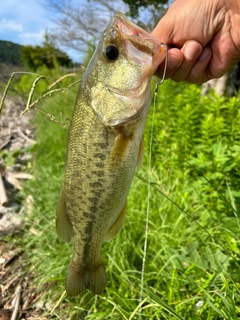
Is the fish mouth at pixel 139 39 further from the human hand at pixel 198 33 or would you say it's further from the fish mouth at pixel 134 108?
the human hand at pixel 198 33

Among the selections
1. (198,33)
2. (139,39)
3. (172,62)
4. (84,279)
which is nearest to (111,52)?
(139,39)

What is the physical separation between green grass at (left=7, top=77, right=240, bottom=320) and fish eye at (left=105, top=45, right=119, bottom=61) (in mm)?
647

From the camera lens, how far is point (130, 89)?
55.3 inches

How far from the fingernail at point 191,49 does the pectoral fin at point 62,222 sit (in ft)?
3.24

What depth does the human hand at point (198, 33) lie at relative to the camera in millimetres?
1895

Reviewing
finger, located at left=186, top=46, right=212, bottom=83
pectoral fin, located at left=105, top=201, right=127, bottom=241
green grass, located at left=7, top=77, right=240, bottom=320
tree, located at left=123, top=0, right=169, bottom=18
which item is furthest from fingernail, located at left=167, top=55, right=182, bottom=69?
tree, located at left=123, top=0, right=169, bottom=18

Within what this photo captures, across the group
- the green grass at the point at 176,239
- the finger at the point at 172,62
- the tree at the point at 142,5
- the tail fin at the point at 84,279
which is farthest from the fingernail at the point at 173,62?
the tree at the point at 142,5

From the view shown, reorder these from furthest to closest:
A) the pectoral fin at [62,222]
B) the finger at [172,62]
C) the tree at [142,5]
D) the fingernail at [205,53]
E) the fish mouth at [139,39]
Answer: the tree at [142,5] < the fingernail at [205,53] < the finger at [172,62] < the pectoral fin at [62,222] < the fish mouth at [139,39]

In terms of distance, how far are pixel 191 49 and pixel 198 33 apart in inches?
5.1

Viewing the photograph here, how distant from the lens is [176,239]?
107 inches

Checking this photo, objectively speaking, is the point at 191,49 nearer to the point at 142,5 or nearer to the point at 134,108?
the point at 134,108

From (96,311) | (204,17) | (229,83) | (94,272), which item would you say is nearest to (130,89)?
(204,17)

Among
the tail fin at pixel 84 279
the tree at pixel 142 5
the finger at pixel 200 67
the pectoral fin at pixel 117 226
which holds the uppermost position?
the tree at pixel 142 5

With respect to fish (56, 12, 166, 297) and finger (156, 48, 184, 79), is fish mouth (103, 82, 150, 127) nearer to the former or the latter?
fish (56, 12, 166, 297)
